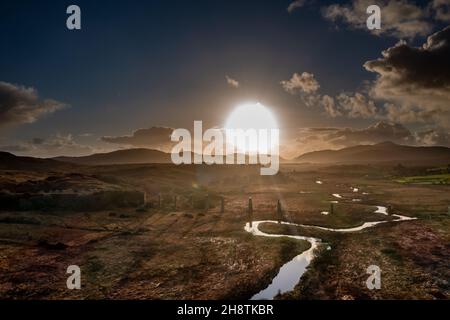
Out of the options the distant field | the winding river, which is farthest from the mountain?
the distant field

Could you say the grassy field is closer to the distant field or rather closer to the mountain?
the distant field

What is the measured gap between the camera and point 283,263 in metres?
22.9

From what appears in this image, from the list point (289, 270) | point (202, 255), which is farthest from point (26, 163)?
point (289, 270)

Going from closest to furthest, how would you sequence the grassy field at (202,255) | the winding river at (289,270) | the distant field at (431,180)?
the grassy field at (202,255) < the winding river at (289,270) < the distant field at (431,180)

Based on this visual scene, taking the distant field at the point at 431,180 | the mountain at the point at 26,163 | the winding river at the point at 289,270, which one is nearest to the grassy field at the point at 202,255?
the winding river at the point at 289,270

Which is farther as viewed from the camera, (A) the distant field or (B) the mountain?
(B) the mountain

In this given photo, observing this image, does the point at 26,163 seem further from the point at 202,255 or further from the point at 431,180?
the point at 431,180

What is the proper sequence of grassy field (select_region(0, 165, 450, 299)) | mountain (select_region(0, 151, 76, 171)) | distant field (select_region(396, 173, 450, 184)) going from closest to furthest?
1. grassy field (select_region(0, 165, 450, 299))
2. distant field (select_region(396, 173, 450, 184))
3. mountain (select_region(0, 151, 76, 171))

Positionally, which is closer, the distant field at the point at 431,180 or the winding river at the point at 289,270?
the winding river at the point at 289,270

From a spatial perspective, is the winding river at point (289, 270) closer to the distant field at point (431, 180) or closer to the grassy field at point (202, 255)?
the grassy field at point (202, 255)
